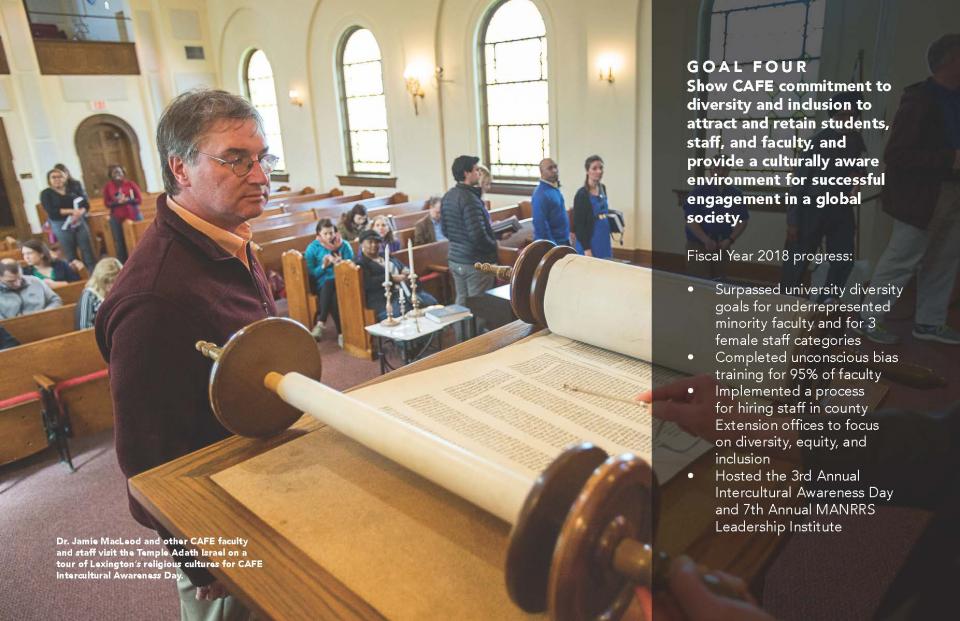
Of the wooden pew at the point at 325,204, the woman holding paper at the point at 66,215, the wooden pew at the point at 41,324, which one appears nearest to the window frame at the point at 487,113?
the wooden pew at the point at 325,204

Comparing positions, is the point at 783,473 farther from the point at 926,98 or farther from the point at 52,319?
the point at 52,319

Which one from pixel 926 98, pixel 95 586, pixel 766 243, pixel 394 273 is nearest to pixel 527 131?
pixel 766 243

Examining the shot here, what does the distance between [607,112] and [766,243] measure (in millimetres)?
2332

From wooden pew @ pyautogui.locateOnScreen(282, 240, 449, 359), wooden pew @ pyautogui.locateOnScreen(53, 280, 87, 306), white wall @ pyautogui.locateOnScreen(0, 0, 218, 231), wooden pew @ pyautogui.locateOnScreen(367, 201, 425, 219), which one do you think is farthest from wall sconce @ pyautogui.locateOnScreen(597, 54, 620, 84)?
white wall @ pyautogui.locateOnScreen(0, 0, 218, 231)

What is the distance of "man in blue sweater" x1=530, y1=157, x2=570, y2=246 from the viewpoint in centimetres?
459

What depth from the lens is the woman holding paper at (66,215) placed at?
7.03 m

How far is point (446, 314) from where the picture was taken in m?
3.82

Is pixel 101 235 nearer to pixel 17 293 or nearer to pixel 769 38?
pixel 17 293

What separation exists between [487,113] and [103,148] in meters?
8.49

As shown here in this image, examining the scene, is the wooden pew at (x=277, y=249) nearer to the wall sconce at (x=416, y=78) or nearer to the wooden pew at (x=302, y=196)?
the wooden pew at (x=302, y=196)

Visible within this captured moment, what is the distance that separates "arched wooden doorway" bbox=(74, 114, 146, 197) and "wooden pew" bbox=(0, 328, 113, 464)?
1031cm

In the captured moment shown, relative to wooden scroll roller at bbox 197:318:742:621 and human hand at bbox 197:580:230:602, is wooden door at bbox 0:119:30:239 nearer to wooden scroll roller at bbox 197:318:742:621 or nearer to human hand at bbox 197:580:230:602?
human hand at bbox 197:580:230:602

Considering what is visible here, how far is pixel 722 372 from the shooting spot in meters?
1.01

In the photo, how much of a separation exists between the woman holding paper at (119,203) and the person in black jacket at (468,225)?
5432mm
